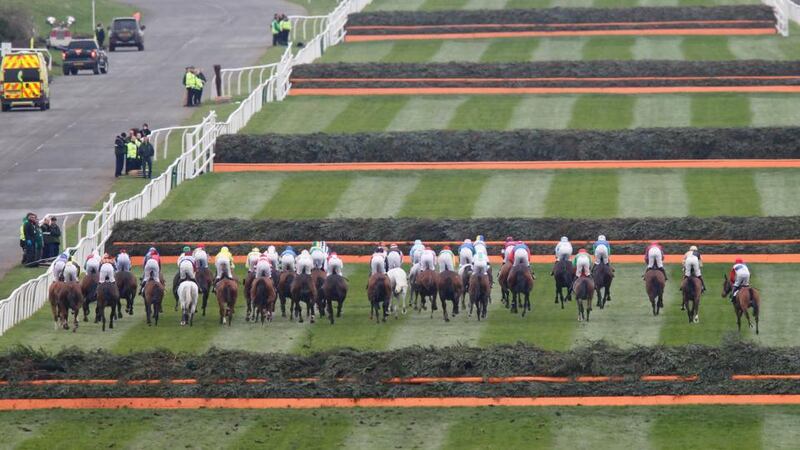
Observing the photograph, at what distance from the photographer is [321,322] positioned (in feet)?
133

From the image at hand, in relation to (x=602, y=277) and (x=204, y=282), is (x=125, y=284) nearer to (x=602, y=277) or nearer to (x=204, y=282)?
(x=204, y=282)

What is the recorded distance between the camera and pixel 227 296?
40250 millimetres

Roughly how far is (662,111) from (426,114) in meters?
7.54

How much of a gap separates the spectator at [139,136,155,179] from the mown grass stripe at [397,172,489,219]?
26.8 feet

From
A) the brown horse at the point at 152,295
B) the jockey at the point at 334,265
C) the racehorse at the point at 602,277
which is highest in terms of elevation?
the jockey at the point at 334,265

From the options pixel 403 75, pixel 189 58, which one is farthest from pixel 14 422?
pixel 189 58

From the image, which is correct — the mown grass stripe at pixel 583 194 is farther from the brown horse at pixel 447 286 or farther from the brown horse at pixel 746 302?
the brown horse at pixel 746 302

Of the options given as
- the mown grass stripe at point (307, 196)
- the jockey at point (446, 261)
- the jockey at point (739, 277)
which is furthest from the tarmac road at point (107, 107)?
the jockey at point (739, 277)

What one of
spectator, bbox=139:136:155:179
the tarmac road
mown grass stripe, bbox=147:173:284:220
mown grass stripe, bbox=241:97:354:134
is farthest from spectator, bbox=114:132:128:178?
mown grass stripe, bbox=241:97:354:134

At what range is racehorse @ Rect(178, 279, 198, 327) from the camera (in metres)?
40.2

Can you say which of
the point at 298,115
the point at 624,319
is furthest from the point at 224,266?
the point at 298,115

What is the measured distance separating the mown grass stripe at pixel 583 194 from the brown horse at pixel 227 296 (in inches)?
490

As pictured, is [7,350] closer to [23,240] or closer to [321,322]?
[321,322]

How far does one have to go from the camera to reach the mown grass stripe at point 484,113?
61.1 metres
